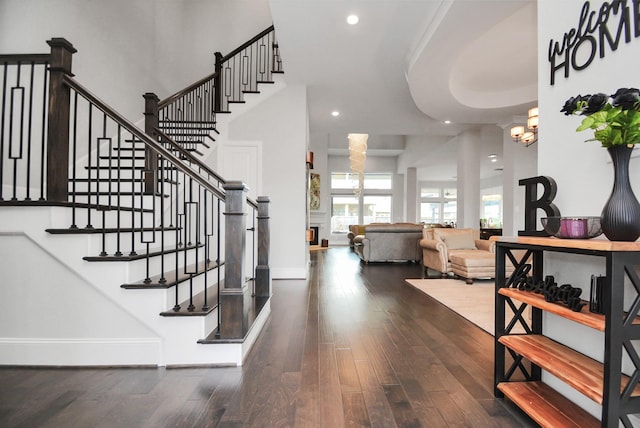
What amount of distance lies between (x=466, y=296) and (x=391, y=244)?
10.4 ft

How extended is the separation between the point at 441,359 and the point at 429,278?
11.0 feet

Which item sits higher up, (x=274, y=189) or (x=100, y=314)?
(x=274, y=189)

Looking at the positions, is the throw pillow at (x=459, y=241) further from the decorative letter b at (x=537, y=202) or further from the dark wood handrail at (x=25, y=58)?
the dark wood handrail at (x=25, y=58)

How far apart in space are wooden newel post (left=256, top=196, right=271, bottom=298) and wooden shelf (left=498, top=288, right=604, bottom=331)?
231 centimetres

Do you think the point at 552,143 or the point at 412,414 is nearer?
the point at 412,414

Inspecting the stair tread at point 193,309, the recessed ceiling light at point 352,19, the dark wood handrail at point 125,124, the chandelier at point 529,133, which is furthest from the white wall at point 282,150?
the chandelier at point 529,133

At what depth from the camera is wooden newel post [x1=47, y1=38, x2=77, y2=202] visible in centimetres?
212

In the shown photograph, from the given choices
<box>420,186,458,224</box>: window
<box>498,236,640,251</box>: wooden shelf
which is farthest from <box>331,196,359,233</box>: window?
<box>498,236,640,251</box>: wooden shelf

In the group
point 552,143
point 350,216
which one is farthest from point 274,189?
point 350,216

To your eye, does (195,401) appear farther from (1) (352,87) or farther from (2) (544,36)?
(1) (352,87)

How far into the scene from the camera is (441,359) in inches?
85.2

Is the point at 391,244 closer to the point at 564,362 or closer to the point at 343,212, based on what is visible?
the point at 564,362

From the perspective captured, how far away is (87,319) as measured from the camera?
204cm

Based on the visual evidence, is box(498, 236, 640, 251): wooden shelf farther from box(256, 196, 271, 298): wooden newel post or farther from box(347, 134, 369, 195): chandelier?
box(347, 134, 369, 195): chandelier
